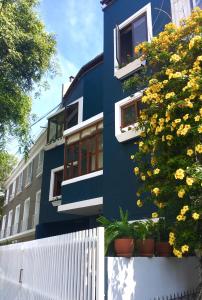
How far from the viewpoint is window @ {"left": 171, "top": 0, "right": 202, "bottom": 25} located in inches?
420

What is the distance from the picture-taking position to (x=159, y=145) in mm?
6793

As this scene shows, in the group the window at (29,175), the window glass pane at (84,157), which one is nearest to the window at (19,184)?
the window at (29,175)

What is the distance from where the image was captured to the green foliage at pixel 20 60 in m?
11.0

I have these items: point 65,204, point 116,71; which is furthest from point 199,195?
point 65,204

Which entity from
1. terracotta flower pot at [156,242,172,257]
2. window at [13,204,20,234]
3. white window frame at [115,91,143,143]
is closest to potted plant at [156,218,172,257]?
terracotta flower pot at [156,242,172,257]

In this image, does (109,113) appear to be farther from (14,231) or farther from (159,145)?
(14,231)

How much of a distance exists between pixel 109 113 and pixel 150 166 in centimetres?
553

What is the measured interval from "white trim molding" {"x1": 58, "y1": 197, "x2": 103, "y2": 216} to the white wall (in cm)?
559

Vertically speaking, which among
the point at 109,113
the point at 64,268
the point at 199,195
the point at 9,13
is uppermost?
the point at 9,13

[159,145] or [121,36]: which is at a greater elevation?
[121,36]

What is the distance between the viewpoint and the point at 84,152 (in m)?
14.1

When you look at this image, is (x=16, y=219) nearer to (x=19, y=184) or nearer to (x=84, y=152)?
(x=19, y=184)

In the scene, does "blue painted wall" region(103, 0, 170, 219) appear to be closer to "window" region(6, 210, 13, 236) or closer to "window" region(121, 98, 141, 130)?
"window" region(121, 98, 141, 130)

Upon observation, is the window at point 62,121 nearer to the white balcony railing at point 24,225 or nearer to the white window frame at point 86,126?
the white window frame at point 86,126
